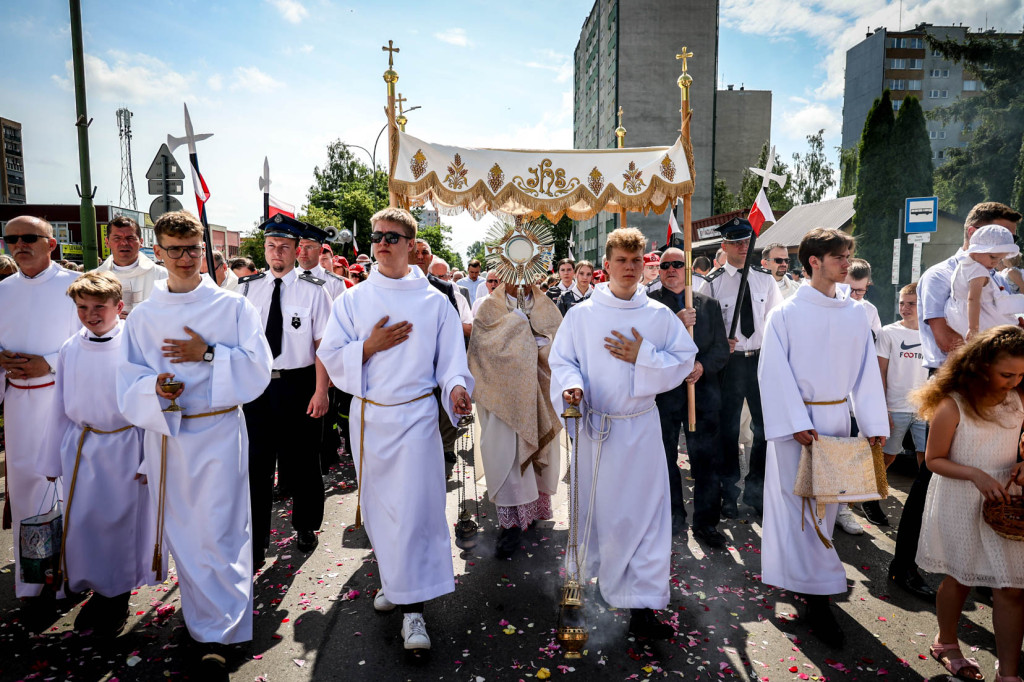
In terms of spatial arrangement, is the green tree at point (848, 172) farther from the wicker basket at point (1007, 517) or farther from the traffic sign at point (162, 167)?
the wicker basket at point (1007, 517)

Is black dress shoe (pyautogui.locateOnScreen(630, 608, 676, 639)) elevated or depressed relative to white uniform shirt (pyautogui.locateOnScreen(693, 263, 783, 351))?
depressed

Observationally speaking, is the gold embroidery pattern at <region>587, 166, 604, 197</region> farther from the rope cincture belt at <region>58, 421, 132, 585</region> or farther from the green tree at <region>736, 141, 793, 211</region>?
the green tree at <region>736, 141, 793, 211</region>

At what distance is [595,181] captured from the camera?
21.8 ft

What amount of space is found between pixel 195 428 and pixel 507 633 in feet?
6.94

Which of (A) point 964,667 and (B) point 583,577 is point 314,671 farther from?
(A) point 964,667

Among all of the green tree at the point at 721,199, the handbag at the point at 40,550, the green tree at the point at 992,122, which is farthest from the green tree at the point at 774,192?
the handbag at the point at 40,550

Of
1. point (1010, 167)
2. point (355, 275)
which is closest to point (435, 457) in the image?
point (355, 275)

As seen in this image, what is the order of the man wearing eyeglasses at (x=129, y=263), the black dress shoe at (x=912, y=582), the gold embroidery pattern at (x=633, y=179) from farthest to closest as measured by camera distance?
the gold embroidery pattern at (x=633, y=179)
the man wearing eyeglasses at (x=129, y=263)
the black dress shoe at (x=912, y=582)

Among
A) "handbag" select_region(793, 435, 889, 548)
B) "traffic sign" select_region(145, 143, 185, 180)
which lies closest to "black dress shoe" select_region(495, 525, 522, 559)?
"handbag" select_region(793, 435, 889, 548)

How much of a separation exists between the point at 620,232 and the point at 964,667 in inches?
Answer: 114

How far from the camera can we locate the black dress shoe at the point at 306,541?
16.8 feet

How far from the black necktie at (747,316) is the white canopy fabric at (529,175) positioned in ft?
4.01

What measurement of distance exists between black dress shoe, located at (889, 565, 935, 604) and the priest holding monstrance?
2526 mm

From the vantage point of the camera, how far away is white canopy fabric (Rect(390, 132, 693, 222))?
6.51m
